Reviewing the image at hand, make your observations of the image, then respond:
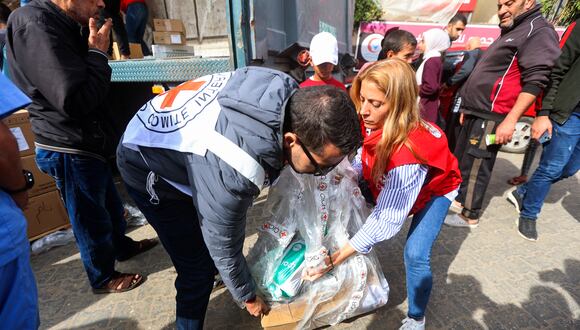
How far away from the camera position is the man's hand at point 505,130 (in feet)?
7.26

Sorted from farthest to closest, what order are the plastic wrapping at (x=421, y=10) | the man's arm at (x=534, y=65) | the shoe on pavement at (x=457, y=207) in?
1. the plastic wrapping at (x=421, y=10)
2. the shoe on pavement at (x=457, y=207)
3. the man's arm at (x=534, y=65)

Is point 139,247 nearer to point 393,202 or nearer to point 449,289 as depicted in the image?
point 393,202

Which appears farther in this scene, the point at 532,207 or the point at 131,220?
the point at 131,220

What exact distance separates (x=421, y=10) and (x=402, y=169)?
26.4 ft

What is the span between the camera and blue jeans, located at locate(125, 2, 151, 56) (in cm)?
412

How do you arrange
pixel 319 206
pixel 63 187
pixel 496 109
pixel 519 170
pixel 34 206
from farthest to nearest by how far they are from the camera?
pixel 519 170
pixel 34 206
pixel 496 109
pixel 63 187
pixel 319 206

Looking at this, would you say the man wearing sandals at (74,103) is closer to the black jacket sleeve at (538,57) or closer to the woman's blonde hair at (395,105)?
the woman's blonde hair at (395,105)

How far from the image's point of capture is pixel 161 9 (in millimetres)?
4816

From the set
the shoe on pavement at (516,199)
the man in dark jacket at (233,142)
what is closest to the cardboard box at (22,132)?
the man in dark jacket at (233,142)

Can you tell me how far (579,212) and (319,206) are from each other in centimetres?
314

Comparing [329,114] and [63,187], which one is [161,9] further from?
[329,114]

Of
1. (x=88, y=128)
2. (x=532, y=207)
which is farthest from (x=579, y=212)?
(x=88, y=128)

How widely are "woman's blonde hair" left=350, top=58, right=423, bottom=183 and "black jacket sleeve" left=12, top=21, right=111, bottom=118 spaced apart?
144 centimetres

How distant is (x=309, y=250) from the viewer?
1532mm
